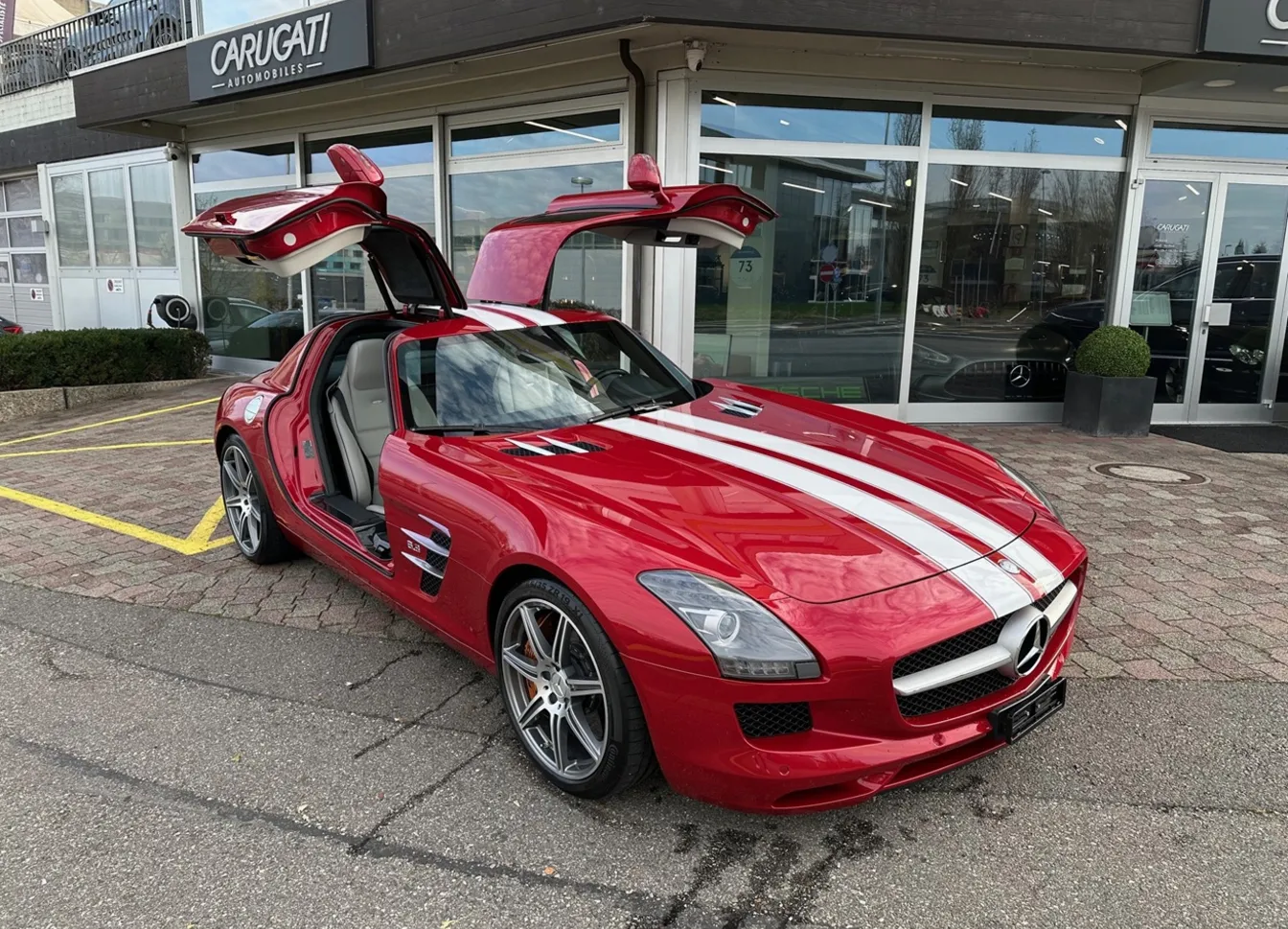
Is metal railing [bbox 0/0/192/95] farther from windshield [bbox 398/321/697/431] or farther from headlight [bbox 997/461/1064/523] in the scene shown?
headlight [bbox 997/461/1064/523]

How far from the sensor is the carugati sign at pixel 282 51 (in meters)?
8.23

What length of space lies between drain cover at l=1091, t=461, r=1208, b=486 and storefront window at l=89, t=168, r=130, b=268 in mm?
14492

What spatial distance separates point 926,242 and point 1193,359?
324 centimetres

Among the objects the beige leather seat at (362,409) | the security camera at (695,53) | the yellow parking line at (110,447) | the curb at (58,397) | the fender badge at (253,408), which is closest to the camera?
the beige leather seat at (362,409)

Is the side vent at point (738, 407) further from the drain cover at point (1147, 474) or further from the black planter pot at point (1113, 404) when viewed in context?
the black planter pot at point (1113, 404)

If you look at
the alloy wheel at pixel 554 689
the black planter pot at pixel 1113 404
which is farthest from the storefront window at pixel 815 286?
the alloy wheel at pixel 554 689

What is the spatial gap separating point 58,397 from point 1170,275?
1292 cm

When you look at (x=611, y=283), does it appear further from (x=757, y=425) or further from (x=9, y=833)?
(x=9, y=833)

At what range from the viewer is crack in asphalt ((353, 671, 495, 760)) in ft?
9.68

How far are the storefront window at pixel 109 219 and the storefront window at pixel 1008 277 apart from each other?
12643 mm

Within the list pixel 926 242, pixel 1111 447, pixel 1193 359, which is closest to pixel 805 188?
pixel 926 242

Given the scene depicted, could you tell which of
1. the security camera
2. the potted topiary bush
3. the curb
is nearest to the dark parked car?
the potted topiary bush

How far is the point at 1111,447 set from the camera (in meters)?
7.69

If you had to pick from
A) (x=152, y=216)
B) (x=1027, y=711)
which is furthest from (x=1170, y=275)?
(x=152, y=216)
